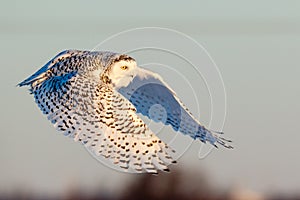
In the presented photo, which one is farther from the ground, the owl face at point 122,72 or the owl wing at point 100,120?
the owl face at point 122,72

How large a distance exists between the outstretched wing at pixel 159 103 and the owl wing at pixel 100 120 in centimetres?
25

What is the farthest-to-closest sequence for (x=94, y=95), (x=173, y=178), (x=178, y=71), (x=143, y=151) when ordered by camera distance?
(x=173, y=178), (x=178, y=71), (x=94, y=95), (x=143, y=151)

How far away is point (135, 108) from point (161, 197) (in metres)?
17.5

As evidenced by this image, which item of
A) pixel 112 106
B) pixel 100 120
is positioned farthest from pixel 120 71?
pixel 100 120

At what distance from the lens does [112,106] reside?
1016 centimetres

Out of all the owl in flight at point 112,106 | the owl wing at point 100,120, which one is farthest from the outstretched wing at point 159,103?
the owl wing at point 100,120

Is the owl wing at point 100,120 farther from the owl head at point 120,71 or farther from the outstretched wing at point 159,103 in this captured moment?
the outstretched wing at point 159,103

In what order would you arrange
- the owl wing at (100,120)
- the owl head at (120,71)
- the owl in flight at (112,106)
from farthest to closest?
the owl head at (120,71) < the owl in flight at (112,106) < the owl wing at (100,120)

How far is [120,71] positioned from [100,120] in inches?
15.7

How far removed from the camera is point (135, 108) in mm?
10227

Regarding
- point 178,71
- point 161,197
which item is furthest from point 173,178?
point 178,71

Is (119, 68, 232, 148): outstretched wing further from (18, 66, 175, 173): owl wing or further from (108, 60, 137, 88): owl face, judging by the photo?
(18, 66, 175, 173): owl wing

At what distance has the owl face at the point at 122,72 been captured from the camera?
1024cm

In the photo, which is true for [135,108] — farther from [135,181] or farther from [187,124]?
[135,181]
